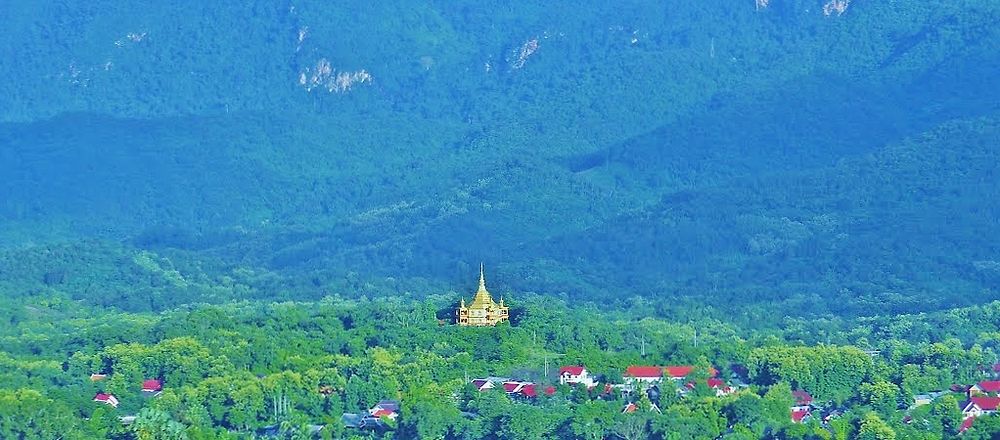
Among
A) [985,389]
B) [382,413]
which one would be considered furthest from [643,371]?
[985,389]

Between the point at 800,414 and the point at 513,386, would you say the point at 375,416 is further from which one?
the point at 800,414

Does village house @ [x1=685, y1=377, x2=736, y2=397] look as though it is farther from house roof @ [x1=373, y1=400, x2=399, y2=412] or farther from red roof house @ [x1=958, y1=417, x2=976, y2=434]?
house roof @ [x1=373, y1=400, x2=399, y2=412]

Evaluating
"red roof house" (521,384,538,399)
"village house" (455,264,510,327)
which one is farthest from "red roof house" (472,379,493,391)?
"village house" (455,264,510,327)

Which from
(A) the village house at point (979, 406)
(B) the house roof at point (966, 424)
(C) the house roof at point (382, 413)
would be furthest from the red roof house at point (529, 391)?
(B) the house roof at point (966, 424)

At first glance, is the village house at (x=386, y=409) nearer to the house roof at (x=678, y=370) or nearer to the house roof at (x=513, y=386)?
the house roof at (x=513, y=386)

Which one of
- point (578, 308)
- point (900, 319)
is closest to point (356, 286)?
point (578, 308)

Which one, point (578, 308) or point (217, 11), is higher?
point (217, 11)

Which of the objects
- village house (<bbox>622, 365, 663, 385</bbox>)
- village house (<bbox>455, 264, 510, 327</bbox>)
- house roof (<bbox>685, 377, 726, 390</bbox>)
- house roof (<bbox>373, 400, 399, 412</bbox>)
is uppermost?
village house (<bbox>455, 264, 510, 327</bbox>)

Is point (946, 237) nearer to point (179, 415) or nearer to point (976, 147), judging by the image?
point (976, 147)
